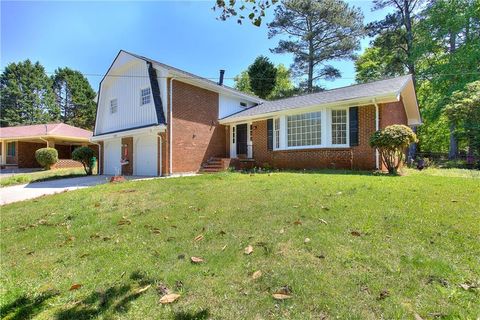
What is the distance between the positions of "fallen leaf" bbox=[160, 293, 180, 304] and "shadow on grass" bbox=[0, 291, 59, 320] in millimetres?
1246

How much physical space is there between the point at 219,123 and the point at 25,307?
45.8ft

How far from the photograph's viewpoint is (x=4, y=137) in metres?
25.5

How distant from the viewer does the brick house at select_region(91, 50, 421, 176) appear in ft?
38.4

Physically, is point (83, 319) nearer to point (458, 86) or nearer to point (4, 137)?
point (458, 86)

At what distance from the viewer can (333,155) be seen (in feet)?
39.4

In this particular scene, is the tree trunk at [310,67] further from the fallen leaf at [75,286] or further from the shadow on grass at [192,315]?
the shadow on grass at [192,315]

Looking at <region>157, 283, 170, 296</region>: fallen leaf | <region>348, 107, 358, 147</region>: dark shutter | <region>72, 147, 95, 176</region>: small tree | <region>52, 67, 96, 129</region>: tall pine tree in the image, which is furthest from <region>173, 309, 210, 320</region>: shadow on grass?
<region>52, 67, 96, 129</region>: tall pine tree

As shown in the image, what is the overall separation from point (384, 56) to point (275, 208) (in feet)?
86.7

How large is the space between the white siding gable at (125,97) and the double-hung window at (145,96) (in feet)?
0.55

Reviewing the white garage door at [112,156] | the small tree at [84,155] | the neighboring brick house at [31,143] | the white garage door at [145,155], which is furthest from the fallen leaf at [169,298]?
the neighboring brick house at [31,143]

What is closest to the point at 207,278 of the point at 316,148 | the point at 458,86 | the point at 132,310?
the point at 132,310

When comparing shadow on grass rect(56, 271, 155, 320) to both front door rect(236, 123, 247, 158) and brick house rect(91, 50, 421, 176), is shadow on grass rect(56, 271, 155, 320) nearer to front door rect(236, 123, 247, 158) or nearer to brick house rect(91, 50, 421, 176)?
brick house rect(91, 50, 421, 176)

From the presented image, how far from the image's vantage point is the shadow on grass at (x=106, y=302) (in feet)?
8.47

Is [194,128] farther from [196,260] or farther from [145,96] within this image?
[196,260]
